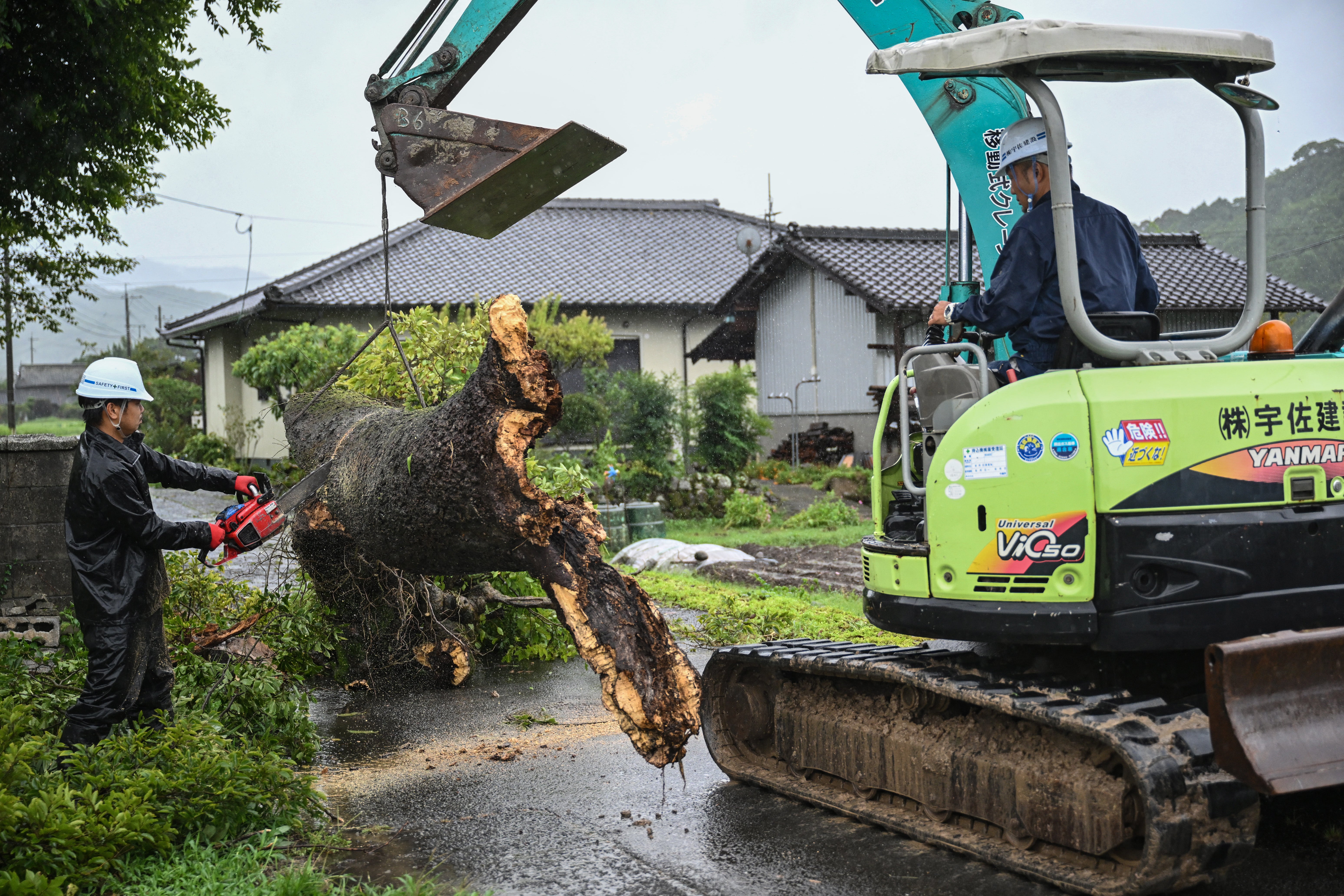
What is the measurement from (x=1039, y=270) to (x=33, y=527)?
5.60 m

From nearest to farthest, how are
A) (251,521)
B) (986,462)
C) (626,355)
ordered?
(986,462)
(251,521)
(626,355)

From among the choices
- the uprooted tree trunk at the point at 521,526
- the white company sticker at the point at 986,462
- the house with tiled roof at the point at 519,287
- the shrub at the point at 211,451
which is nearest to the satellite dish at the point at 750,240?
the house with tiled roof at the point at 519,287

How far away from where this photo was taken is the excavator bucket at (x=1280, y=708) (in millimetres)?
3027

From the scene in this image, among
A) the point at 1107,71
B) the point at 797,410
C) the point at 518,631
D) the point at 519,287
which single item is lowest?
the point at 518,631

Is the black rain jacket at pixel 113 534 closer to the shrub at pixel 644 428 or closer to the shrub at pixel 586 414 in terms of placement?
the shrub at pixel 644 428

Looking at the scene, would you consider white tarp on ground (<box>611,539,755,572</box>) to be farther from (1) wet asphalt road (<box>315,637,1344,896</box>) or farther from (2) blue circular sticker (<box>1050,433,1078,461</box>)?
(2) blue circular sticker (<box>1050,433,1078,461</box>)

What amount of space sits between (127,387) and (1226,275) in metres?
23.6

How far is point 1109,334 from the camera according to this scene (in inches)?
144

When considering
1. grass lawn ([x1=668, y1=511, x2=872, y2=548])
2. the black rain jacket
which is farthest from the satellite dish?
the black rain jacket

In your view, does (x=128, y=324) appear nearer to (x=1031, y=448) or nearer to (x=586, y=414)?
(x=586, y=414)

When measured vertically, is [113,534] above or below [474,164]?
below

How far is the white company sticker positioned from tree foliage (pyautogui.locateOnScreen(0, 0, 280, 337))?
6175 mm

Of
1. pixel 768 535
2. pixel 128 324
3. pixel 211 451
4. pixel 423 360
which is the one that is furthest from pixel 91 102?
pixel 128 324

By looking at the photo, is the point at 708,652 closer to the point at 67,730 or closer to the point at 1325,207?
the point at 67,730
